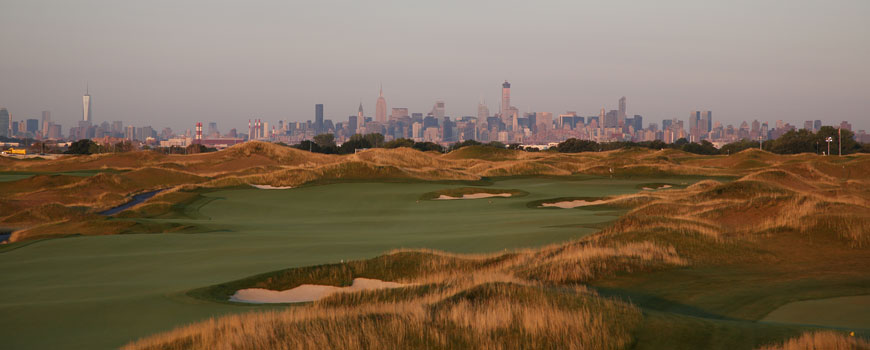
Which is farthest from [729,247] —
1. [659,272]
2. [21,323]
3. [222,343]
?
[21,323]

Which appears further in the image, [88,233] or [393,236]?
[88,233]

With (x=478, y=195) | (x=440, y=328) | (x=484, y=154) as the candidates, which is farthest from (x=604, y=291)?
(x=484, y=154)

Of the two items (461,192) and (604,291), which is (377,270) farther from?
(461,192)

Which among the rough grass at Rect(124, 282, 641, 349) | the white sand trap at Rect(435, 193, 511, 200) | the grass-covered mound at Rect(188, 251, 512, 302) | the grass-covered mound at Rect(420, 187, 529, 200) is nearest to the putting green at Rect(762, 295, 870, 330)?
the rough grass at Rect(124, 282, 641, 349)

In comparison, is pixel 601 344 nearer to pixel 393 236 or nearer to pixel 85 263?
pixel 85 263

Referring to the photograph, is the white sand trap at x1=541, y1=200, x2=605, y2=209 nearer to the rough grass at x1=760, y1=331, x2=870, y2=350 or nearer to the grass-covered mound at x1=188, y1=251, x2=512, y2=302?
the grass-covered mound at x1=188, y1=251, x2=512, y2=302
